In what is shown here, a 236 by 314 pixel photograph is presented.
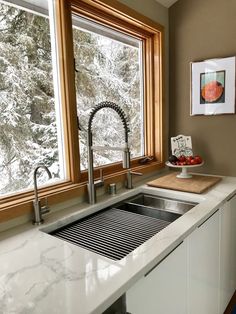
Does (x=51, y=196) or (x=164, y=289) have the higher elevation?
(x=51, y=196)

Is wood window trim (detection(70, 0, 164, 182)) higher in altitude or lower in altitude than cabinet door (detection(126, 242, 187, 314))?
higher

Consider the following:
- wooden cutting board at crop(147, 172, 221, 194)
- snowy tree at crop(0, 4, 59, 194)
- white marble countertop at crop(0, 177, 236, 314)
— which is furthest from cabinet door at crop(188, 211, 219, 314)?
snowy tree at crop(0, 4, 59, 194)

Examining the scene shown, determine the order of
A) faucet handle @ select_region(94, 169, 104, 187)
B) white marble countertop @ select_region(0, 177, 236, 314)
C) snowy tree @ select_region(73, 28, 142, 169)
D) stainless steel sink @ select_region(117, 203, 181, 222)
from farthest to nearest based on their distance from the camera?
snowy tree @ select_region(73, 28, 142, 169) < faucet handle @ select_region(94, 169, 104, 187) < stainless steel sink @ select_region(117, 203, 181, 222) < white marble countertop @ select_region(0, 177, 236, 314)

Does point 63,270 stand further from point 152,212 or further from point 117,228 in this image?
point 152,212

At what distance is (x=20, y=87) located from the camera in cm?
132

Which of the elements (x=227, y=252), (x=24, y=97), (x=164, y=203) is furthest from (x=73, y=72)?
(x=227, y=252)

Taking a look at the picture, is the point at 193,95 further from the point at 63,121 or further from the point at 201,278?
the point at 201,278

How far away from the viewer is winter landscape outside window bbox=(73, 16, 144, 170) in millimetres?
1661

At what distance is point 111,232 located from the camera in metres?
1.24

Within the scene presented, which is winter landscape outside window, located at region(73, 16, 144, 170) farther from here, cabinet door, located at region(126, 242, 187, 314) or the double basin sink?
cabinet door, located at region(126, 242, 187, 314)

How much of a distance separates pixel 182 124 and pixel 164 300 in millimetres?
1591

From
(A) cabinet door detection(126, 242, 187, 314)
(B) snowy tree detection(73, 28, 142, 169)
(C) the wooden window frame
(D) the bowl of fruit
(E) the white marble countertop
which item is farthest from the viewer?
(D) the bowl of fruit

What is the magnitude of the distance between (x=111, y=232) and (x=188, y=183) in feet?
2.77

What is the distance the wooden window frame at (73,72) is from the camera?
1347mm
